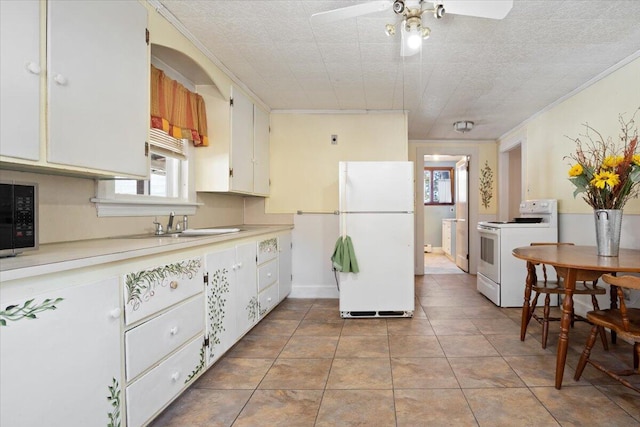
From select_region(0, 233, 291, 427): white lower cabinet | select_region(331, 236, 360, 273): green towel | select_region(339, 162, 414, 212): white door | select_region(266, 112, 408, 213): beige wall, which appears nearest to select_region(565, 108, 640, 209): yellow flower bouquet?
select_region(339, 162, 414, 212): white door

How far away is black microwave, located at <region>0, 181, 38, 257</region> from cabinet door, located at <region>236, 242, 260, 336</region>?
1390 mm

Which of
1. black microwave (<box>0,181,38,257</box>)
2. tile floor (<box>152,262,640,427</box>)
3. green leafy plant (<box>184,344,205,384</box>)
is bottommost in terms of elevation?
tile floor (<box>152,262,640,427</box>)

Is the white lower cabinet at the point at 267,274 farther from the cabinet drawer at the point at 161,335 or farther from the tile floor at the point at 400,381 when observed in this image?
the cabinet drawer at the point at 161,335

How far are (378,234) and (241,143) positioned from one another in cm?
156

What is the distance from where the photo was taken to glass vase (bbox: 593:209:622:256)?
6.93ft

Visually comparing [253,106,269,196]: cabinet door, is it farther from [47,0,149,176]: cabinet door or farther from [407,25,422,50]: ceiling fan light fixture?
Result: [407,25,422,50]: ceiling fan light fixture

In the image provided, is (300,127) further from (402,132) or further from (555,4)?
(555,4)

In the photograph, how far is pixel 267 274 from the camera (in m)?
3.15

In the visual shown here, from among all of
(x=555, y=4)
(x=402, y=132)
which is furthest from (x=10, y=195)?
(x=402, y=132)

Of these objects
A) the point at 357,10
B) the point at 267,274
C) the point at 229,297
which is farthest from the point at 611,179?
the point at 267,274

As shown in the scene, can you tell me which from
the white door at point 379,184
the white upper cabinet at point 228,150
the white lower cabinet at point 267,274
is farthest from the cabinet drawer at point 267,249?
the white door at point 379,184

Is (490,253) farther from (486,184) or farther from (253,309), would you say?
(253,309)

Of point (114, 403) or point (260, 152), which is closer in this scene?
point (114, 403)

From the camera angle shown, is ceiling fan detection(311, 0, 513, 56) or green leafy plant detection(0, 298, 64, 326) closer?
green leafy plant detection(0, 298, 64, 326)
